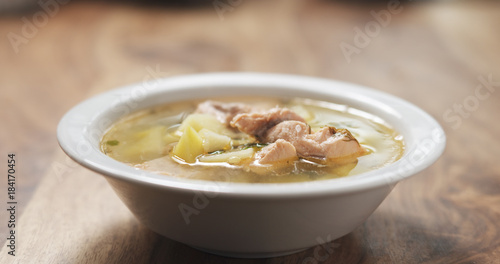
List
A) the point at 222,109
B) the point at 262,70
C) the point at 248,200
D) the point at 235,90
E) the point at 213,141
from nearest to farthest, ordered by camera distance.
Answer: the point at 248,200 → the point at 213,141 → the point at 222,109 → the point at 235,90 → the point at 262,70

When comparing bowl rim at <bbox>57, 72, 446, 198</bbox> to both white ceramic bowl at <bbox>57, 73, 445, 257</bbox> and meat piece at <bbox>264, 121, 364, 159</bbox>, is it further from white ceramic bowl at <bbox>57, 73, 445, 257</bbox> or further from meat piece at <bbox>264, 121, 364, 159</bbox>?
meat piece at <bbox>264, 121, 364, 159</bbox>

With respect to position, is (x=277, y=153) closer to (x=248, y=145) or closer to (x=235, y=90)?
(x=248, y=145)

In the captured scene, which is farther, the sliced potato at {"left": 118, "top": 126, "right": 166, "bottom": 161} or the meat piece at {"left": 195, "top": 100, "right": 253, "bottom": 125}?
the meat piece at {"left": 195, "top": 100, "right": 253, "bottom": 125}

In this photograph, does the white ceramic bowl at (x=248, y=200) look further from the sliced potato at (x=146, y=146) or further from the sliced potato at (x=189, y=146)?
the sliced potato at (x=189, y=146)

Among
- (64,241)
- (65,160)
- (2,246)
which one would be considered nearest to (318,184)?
(64,241)

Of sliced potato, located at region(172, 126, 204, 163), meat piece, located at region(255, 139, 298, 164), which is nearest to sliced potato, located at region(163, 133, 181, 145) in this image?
sliced potato, located at region(172, 126, 204, 163)

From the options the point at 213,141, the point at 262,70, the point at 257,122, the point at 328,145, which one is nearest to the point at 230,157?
the point at 213,141

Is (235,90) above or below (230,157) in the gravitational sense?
below

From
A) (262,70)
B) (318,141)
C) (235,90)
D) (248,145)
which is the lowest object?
(262,70)
